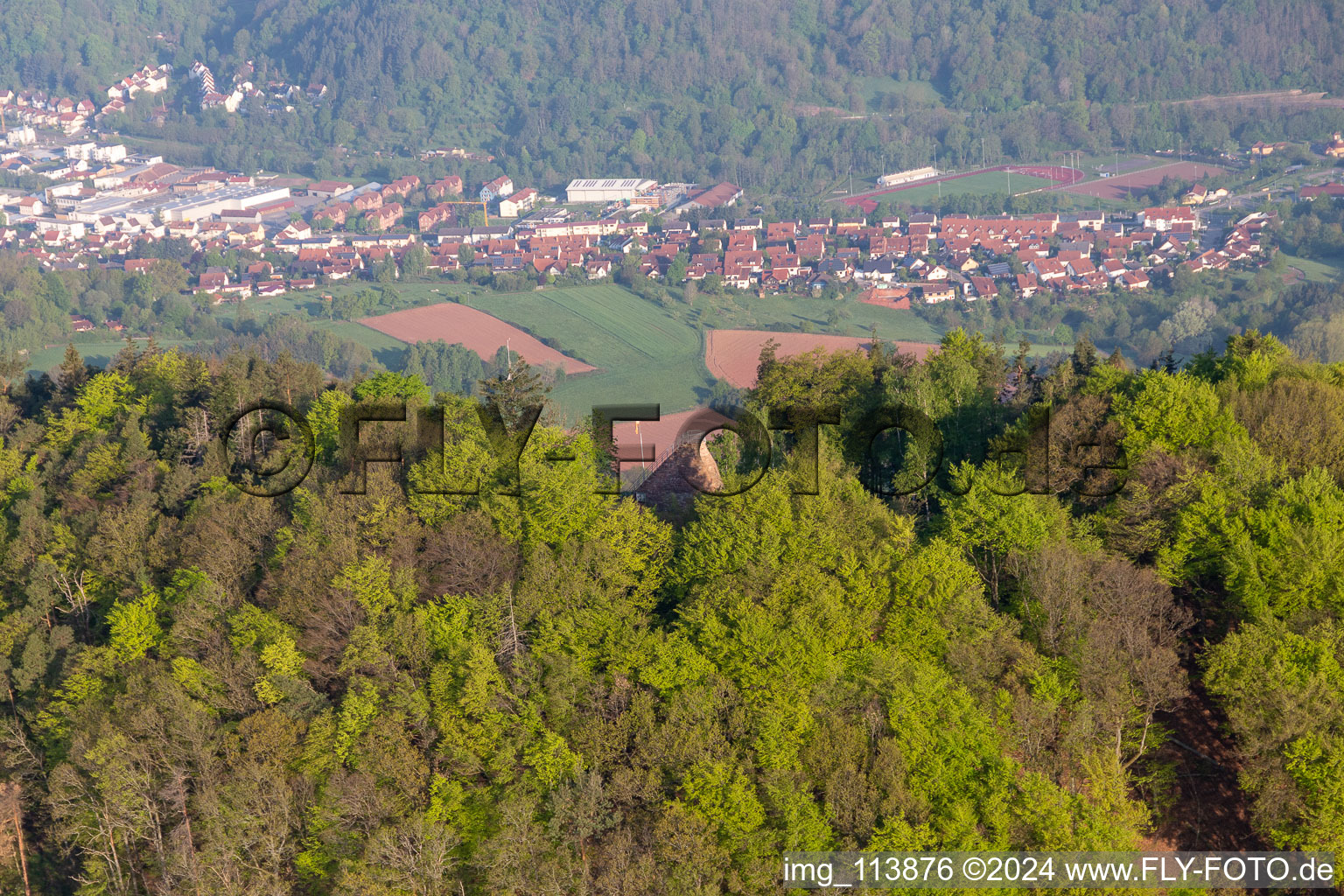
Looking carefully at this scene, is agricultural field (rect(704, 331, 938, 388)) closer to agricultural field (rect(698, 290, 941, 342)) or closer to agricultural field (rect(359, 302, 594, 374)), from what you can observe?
agricultural field (rect(698, 290, 941, 342))

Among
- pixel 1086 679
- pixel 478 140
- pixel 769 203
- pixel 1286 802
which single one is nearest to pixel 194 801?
pixel 1086 679

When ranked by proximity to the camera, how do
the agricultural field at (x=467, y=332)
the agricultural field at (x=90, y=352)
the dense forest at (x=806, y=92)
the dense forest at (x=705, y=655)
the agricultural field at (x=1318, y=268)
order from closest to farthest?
1. the dense forest at (x=705, y=655)
2. the agricultural field at (x=467, y=332)
3. the agricultural field at (x=90, y=352)
4. the agricultural field at (x=1318, y=268)
5. the dense forest at (x=806, y=92)

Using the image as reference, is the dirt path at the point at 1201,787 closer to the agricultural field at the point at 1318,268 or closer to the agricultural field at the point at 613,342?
the agricultural field at the point at 613,342

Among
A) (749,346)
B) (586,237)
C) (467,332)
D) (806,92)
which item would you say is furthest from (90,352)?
(806,92)

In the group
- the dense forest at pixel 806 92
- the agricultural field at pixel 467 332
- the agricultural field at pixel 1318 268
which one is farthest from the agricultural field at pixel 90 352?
the agricultural field at pixel 1318 268

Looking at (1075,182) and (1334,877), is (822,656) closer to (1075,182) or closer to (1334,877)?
(1334,877)

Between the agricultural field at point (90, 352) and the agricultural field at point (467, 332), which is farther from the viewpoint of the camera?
the agricultural field at point (90, 352)
